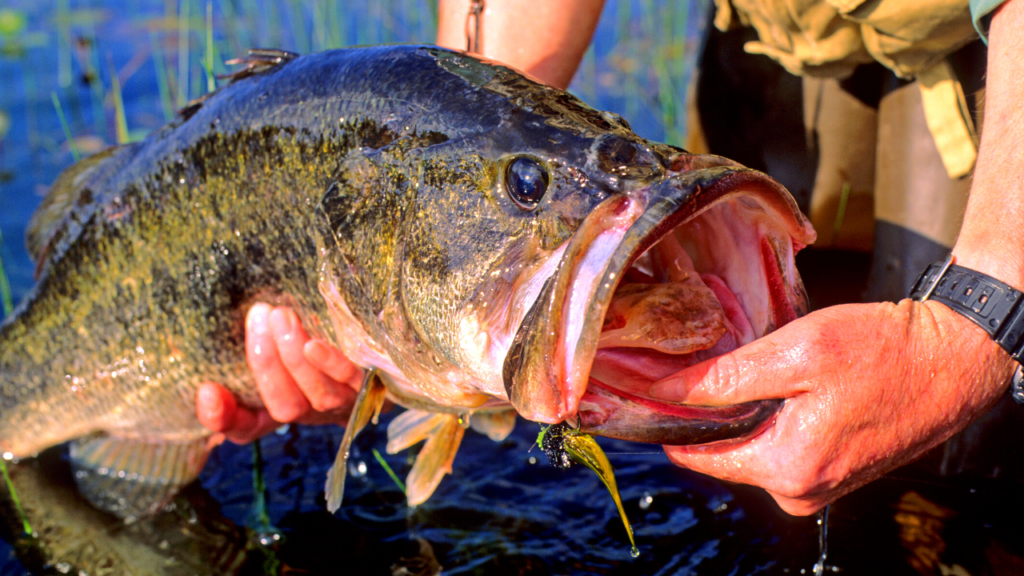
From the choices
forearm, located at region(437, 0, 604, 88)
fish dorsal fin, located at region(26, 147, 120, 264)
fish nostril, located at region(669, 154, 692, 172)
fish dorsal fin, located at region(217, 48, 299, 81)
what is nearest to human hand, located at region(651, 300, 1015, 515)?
fish nostril, located at region(669, 154, 692, 172)

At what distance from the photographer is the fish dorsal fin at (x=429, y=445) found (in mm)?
2350

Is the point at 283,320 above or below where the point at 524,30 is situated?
below

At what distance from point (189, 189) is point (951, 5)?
7.60ft

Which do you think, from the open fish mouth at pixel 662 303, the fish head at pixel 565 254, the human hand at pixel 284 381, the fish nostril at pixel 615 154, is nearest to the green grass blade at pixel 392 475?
the human hand at pixel 284 381

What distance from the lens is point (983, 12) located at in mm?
2076

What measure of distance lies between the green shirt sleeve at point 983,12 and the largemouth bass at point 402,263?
996 millimetres

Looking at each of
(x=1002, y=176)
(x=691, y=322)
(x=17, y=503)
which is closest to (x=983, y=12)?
(x=1002, y=176)

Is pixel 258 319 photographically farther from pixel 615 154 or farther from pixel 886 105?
pixel 886 105

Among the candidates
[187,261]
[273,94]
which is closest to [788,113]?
[273,94]

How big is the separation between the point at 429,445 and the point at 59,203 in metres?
Result: 1.62

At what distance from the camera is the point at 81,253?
2.70 metres

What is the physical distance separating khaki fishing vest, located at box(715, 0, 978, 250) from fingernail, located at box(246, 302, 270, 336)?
2001mm

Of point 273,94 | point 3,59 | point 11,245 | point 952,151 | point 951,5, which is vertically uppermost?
point 951,5

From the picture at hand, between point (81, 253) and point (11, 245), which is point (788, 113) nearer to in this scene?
point (81, 253)
